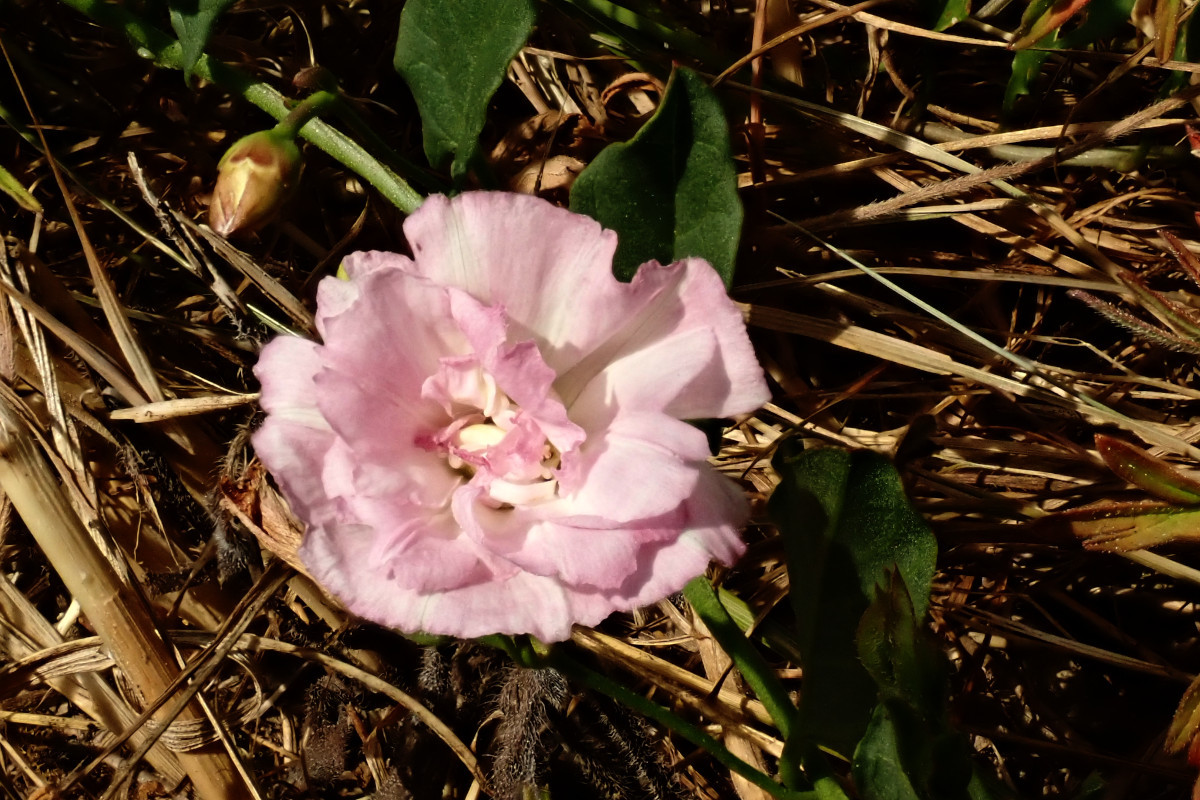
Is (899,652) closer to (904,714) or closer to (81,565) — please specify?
(904,714)

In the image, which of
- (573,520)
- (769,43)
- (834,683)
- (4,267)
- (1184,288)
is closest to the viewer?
(573,520)

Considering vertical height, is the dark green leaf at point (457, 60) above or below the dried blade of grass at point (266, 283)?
above

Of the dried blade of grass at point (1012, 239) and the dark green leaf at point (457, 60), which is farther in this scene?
the dried blade of grass at point (1012, 239)

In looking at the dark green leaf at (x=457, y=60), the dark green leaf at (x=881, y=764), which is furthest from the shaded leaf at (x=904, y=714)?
the dark green leaf at (x=457, y=60)

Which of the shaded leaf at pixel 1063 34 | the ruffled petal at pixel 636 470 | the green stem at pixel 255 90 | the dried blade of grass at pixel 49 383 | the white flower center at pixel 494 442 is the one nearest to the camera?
the ruffled petal at pixel 636 470

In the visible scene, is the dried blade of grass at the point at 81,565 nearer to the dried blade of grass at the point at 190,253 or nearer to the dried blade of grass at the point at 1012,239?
the dried blade of grass at the point at 190,253

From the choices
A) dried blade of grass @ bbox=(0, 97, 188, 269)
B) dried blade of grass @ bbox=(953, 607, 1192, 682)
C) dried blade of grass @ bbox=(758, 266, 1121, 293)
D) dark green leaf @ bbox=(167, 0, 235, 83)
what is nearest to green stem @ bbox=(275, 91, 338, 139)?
dark green leaf @ bbox=(167, 0, 235, 83)

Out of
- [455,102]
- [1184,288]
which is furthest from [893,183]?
[455,102]

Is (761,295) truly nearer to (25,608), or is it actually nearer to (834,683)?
(834,683)
